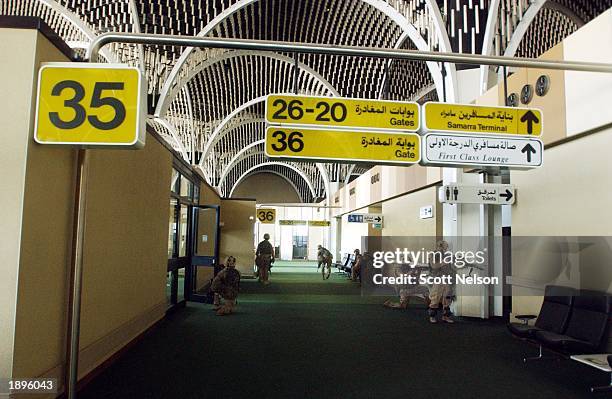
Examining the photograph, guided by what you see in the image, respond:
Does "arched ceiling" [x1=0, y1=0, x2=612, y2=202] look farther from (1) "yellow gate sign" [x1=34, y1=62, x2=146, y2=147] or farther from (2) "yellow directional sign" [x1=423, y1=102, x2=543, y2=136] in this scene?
(1) "yellow gate sign" [x1=34, y1=62, x2=146, y2=147]

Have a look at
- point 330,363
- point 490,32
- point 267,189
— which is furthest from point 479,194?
point 267,189

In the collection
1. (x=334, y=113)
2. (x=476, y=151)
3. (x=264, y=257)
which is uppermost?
(x=334, y=113)

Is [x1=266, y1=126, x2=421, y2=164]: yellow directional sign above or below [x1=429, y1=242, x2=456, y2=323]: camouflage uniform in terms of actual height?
above

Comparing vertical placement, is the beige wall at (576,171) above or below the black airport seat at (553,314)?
above

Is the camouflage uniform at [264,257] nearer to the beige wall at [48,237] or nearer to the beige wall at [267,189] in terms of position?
the beige wall at [48,237]

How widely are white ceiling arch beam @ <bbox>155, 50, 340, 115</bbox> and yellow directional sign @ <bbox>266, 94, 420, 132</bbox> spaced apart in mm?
8883

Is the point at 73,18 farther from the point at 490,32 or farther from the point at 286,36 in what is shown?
the point at 490,32

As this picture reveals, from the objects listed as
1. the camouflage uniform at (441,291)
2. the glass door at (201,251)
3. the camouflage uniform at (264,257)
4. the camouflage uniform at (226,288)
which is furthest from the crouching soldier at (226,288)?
the camouflage uniform at (264,257)

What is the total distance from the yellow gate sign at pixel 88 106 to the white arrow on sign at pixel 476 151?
Result: 3.05 m

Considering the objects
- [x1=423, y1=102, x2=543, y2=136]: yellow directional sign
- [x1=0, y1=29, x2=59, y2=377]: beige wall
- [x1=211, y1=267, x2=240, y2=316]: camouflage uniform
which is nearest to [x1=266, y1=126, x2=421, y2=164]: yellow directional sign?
[x1=423, y1=102, x2=543, y2=136]: yellow directional sign

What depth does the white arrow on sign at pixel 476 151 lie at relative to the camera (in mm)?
4773

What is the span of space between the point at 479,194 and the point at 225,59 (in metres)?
12.7

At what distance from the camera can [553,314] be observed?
5.57 meters

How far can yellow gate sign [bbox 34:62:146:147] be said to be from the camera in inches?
118
